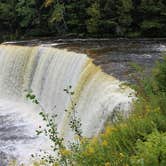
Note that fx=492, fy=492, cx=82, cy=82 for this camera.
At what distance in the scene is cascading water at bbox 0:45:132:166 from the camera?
9438 millimetres

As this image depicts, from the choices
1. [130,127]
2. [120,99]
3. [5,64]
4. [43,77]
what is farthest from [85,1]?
[130,127]

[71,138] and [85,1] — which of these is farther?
[85,1]

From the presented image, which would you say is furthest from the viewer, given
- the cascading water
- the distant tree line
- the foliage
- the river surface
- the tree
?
the tree

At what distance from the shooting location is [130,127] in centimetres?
455

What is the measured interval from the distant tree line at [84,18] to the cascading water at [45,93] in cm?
624

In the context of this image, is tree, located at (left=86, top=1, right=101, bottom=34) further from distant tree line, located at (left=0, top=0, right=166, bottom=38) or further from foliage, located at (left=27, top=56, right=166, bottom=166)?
foliage, located at (left=27, top=56, right=166, bottom=166)

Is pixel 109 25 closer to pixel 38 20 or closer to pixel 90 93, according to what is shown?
pixel 38 20

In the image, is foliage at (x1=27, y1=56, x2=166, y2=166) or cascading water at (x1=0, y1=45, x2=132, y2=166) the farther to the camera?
cascading water at (x1=0, y1=45, x2=132, y2=166)

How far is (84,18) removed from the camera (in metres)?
24.5

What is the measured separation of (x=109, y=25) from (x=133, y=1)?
174cm

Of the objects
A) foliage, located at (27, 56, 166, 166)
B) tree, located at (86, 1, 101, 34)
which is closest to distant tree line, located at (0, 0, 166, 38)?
tree, located at (86, 1, 101, 34)

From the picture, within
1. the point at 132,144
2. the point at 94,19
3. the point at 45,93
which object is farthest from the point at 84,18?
the point at 132,144

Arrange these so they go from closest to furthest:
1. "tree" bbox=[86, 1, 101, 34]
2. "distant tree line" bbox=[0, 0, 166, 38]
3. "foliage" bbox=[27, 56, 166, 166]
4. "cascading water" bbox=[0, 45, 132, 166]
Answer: "foliage" bbox=[27, 56, 166, 166]
"cascading water" bbox=[0, 45, 132, 166]
"distant tree line" bbox=[0, 0, 166, 38]
"tree" bbox=[86, 1, 101, 34]

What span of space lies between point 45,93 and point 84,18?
425 inches
